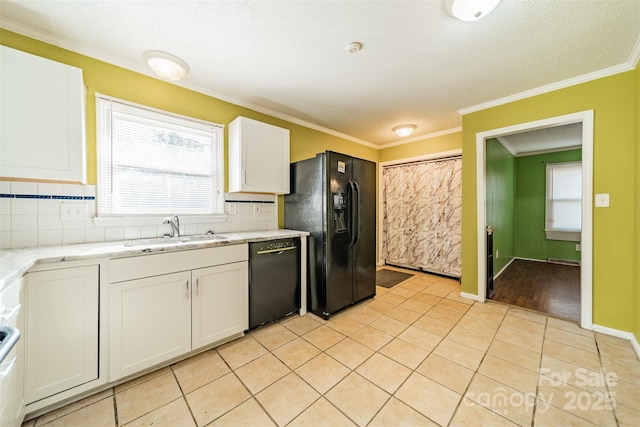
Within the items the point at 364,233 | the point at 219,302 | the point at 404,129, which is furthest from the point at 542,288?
the point at 219,302

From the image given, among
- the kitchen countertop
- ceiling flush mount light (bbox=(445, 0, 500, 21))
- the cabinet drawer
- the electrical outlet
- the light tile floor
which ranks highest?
ceiling flush mount light (bbox=(445, 0, 500, 21))

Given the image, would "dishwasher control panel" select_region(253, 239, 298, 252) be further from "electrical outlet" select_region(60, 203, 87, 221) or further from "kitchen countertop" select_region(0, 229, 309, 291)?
"electrical outlet" select_region(60, 203, 87, 221)

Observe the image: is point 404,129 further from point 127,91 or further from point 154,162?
point 127,91

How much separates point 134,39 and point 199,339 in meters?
2.38

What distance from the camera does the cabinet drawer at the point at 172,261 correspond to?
159 cm

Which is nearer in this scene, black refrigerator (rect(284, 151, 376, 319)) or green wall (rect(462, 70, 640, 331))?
green wall (rect(462, 70, 640, 331))

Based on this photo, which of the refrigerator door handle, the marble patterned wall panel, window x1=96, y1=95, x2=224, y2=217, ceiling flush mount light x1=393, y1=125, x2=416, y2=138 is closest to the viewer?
window x1=96, y1=95, x2=224, y2=217

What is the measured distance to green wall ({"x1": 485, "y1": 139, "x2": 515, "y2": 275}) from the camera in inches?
149

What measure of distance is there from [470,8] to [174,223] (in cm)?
275

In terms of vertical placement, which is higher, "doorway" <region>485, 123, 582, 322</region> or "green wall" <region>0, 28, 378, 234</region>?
"green wall" <region>0, 28, 378, 234</region>

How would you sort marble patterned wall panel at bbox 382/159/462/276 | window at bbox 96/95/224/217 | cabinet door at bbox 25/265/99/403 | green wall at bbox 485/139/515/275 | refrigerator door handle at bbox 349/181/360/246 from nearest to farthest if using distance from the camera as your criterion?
cabinet door at bbox 25/265/99/403 < window at bbox 96/95/224/217 < refrigerator door handle at bbox 349/181/360/246 < green wall at bbox 485/139/515/275 < marble patterned wall panel at bbox 382/159/462/276

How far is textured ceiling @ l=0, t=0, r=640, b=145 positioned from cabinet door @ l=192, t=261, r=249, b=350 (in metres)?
1.80

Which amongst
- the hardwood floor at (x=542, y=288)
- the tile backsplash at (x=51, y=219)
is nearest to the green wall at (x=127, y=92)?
the tile backsplash at (x=51, y=219)

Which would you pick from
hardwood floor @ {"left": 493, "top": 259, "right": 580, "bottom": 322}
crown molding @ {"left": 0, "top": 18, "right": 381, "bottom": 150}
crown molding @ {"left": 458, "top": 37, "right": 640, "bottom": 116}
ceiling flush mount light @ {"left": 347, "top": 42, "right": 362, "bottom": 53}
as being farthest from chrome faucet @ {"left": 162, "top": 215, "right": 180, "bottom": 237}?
hardwood floor @ {"left": 493, "top": 259, "right": 580, "bottom": 322}
